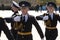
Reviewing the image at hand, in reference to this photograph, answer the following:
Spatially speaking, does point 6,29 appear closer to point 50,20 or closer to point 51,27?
point 50,20

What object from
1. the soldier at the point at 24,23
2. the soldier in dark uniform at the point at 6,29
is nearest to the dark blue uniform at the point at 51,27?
the soldier at the point at 24,23

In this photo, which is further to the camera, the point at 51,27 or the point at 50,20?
the point at 51,27

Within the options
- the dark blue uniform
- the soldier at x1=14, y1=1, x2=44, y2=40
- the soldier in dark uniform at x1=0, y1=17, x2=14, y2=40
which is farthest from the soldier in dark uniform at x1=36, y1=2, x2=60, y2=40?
the soldier in dark uniform at x1=0, y1=17, x2=14, y2=40

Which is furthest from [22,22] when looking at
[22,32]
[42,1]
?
[42,1]

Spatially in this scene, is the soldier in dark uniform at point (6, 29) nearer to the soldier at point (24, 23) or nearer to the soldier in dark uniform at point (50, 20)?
the soldier at point (24, 23)

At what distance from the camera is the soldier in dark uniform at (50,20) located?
23.8 ft

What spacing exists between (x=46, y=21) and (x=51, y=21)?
0.45 feet

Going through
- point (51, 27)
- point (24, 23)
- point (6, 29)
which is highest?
point (24, 23)

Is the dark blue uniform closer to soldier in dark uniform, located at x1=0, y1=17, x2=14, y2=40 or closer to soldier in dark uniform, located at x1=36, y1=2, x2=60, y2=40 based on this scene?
soldier in dark uniform, located at x1=36, y1=2, x2=60, y2=40

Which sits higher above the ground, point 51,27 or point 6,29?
point 6,29

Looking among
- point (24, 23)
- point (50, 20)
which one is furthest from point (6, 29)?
point (50, 20)

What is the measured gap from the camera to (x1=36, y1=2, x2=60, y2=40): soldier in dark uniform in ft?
23.8

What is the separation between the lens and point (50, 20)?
7.32 meters

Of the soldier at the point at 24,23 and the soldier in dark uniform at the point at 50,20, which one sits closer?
the soldier at the point at 24,23
